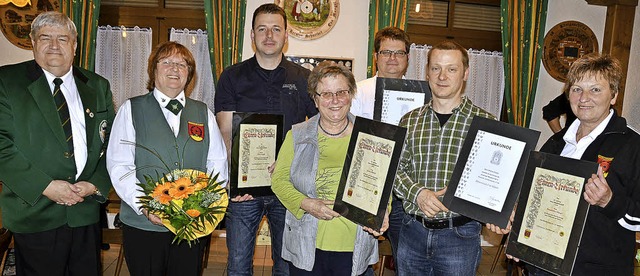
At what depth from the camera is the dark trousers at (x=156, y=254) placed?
236cm

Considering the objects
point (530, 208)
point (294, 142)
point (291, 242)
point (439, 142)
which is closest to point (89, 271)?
point (291, 242)

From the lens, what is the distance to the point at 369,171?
2.22 m

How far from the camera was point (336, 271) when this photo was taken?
236cm

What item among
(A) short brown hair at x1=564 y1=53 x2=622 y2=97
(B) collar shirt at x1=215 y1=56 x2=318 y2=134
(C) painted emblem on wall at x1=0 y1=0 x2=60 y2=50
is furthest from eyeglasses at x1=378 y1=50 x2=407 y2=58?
(C) painted emblem on wall at x1=0 y1=0 x2=60 y2=50

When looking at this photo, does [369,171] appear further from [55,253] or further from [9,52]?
[9,52]

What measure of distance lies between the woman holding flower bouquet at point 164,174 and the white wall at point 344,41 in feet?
9.67

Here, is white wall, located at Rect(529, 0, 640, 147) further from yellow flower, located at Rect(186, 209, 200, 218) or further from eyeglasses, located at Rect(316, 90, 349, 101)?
yellow flower, located at Rect(186, 209, 200, 218)

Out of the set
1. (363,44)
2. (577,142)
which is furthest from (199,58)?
(577,142)

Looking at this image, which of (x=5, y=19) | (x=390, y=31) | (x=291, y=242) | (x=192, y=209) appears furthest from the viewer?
(x=5, y=19)

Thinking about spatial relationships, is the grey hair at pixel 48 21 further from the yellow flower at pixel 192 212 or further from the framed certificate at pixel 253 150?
the yellow flower at pixel 192 212

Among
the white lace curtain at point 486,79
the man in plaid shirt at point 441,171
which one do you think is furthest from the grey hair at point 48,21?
the white lace curtain at point 486,79

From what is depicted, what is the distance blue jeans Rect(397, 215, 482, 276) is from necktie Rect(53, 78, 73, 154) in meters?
1.69

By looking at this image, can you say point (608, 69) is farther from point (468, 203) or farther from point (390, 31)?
point (390, 31)

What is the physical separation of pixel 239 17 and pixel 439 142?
3.50 meters
